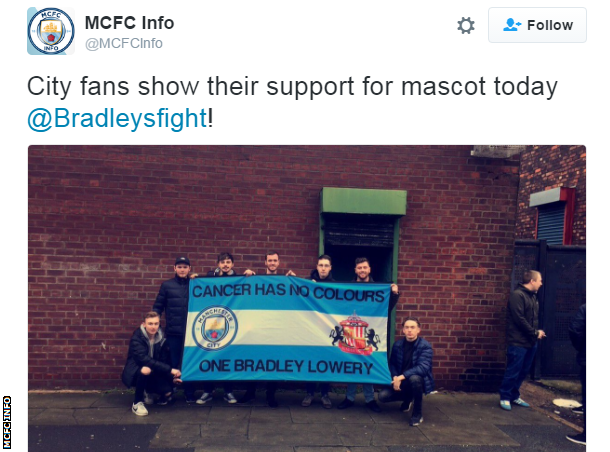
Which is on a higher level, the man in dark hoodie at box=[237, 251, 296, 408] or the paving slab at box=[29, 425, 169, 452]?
the man in dark hoodie at box=[237, 251, 296, 408]

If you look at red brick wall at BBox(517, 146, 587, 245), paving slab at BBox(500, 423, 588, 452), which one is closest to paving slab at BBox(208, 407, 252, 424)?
paving slab at BBox(500, 423, 588, 452)

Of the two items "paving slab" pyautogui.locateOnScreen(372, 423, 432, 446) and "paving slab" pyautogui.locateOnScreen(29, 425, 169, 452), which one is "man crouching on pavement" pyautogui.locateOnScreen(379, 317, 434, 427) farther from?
"paving slab" pyautogui.locateOnScreen(29, 425, 169, 452)

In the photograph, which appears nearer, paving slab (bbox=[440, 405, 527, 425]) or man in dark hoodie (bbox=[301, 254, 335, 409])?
paving slab (bbox=[440, 405, 527, 425])

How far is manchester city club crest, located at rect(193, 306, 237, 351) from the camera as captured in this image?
548 cm

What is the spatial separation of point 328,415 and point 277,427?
694 mm

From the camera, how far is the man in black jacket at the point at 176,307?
222 inches

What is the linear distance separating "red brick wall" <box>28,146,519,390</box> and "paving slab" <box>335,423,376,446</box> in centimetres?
177

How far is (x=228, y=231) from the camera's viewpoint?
6.27m

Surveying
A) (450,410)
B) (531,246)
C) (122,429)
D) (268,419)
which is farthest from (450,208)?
(122,429)

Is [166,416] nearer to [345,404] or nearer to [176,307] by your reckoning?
[176,307]

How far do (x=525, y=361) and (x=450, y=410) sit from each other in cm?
112

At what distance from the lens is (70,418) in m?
5.14
